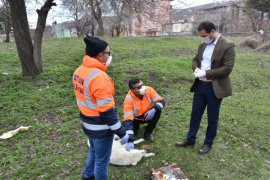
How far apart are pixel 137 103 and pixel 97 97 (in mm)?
1889

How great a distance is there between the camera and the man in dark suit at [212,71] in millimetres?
3533

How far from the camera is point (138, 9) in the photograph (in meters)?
7.24

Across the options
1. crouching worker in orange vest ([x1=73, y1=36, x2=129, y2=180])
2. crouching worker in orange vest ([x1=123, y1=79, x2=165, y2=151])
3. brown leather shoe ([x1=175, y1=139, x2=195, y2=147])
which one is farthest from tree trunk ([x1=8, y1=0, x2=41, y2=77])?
crouching worker in orange vest ([x1=73, y1=36, x2=129, y2=180])

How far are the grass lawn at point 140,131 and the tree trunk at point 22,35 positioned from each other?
0.39m

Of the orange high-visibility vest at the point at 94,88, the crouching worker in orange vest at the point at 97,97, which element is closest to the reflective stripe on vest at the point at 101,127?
the crouching worker in orange vest at the point at 97,97

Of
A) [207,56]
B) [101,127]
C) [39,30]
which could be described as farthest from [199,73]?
[39,30]

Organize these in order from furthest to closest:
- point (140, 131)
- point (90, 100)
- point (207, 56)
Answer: point (140, 131) < point (207, 56) < point (90, 100)

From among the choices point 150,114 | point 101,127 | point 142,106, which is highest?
point 101,127

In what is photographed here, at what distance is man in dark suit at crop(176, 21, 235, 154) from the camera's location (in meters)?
3.53

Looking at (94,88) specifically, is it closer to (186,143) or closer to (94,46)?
(94,46)

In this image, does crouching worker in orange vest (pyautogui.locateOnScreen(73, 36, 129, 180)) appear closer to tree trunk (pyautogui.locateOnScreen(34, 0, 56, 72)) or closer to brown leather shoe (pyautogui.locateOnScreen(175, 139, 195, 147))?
brown leather shoe (pyautogui.locateOnScreen(175, 139, 195, 147))

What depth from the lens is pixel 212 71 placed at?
11.7ft

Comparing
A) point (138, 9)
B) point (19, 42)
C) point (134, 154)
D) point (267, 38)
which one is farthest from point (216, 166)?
point (267, 38)

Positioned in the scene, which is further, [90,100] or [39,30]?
[39,30]
